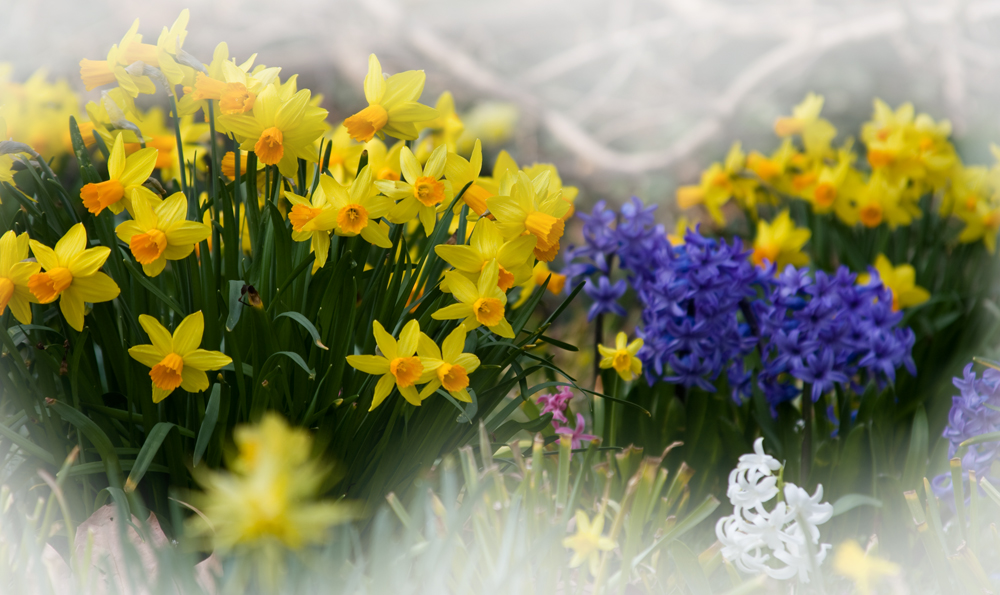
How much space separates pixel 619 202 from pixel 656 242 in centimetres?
280

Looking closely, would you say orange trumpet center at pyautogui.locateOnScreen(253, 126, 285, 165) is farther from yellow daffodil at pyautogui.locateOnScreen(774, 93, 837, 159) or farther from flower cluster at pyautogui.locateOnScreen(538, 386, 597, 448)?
yellow daffodil at pyautogui.locateOnScreen(774, 93, 837, 159)

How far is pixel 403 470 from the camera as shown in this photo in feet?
3.54

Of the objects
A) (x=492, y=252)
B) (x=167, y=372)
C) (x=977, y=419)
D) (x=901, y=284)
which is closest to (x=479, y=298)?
(x=492, y=252)

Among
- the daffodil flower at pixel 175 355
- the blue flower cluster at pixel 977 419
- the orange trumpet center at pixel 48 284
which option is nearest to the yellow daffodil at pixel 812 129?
the blue flower cluster at pixel 977 419

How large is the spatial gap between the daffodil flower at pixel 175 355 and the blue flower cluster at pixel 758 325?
0.96 m

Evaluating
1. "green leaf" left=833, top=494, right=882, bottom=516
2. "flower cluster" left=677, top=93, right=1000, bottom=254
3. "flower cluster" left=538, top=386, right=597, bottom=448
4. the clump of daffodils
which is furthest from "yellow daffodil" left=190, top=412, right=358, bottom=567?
"flower cluster" left=677, top=93, right=1000, bottom=254

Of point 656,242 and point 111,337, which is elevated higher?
point 656,242

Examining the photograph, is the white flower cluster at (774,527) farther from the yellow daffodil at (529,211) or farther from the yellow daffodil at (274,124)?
the yellow daffodil at (274,124)

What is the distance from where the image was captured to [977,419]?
1234 millimetres

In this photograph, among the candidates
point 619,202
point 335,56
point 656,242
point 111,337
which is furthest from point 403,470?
point 335,56

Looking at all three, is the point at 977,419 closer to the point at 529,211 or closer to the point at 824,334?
the point at 824,334

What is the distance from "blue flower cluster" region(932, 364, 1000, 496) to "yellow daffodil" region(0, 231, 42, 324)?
1.50 m

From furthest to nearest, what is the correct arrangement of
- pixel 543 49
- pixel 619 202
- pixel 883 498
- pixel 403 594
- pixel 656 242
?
pixel 543 49 → pixel 619 202 → pixel 656 242 → pixel 883 498 → pixel 403 594

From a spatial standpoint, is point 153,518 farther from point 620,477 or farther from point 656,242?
point 656,242
